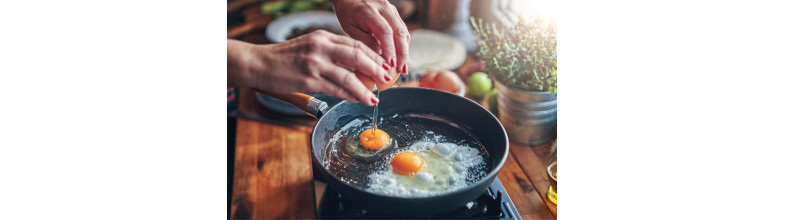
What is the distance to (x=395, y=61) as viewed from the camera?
1.07m

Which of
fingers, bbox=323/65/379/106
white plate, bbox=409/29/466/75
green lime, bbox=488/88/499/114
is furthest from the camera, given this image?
white plate, bbox=409/29/466/75

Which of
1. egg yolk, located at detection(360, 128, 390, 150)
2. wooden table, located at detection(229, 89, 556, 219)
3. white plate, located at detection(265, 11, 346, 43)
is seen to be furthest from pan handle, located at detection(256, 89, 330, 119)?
white plate, located at detection(265, 11, 346, 43)

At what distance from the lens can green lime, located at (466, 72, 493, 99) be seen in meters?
1.69

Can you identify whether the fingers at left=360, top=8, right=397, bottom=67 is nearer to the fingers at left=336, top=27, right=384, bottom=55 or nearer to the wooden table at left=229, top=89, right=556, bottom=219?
the fingers at left=336, top=27, right=384, bottom=55

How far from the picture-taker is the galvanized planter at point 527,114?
141cm

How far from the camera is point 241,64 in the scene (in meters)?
0.98

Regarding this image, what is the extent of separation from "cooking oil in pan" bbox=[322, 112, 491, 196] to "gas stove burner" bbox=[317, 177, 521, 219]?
41 mm

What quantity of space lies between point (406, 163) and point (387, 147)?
11 cm

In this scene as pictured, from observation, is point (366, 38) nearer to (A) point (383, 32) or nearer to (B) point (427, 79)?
(A) point (383, 32)

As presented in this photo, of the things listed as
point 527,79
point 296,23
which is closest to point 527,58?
point 527,79

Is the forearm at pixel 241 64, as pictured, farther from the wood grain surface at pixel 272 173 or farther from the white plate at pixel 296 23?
the white plate at pixel 296 23

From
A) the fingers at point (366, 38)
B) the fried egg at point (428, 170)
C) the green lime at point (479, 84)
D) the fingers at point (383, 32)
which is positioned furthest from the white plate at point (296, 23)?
the fried egg at point (428, 170)
